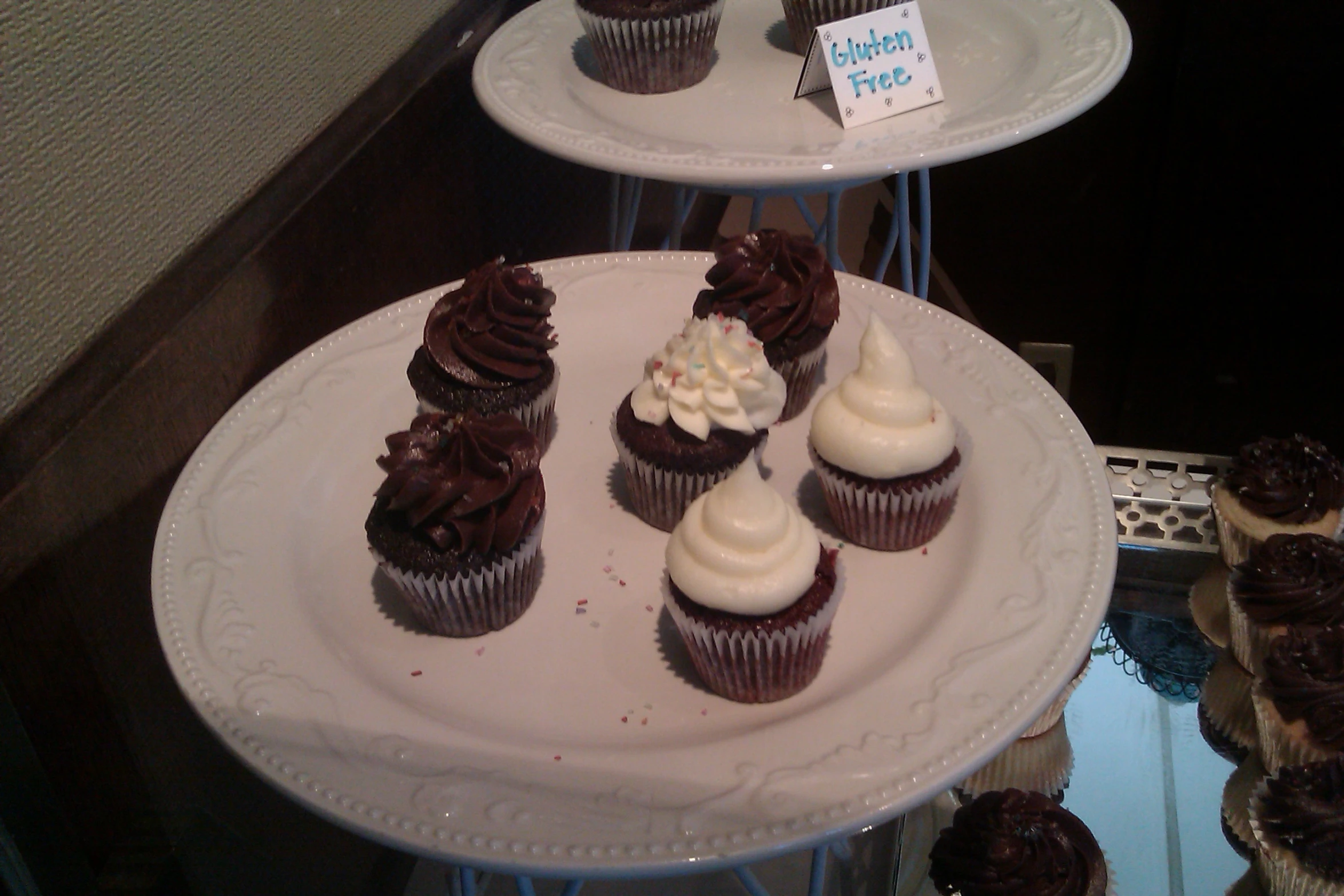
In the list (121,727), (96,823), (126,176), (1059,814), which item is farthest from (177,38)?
(1059,814)

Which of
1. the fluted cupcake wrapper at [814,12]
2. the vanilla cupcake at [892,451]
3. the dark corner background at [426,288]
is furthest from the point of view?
the fluted cupcake wrapper at [814,12]

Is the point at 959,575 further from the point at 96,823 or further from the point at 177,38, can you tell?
the point at 177,38

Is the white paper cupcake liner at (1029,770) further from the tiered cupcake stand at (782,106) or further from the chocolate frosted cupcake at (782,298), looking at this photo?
the tiered cupcake stand at (782,106)

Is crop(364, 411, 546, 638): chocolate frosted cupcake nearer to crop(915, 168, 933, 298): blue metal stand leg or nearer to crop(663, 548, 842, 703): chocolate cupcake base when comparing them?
crop(663, 548, 842, 703): chocolate cupcake base

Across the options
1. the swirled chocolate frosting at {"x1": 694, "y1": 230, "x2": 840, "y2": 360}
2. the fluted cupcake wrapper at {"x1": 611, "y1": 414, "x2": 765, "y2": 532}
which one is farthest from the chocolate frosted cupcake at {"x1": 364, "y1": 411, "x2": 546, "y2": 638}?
the swirled chocolate frosting at {"x1": 694, "y1": 230, "x2": 840, "y2": 360}

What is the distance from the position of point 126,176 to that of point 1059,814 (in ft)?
5.52

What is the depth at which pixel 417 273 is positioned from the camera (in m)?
2.19

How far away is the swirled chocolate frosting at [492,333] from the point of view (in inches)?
63.1

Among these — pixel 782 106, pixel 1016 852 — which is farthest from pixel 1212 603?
pixel 782 106

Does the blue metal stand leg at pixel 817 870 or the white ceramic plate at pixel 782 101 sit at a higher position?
the white ceramic plate at pixel 782 101

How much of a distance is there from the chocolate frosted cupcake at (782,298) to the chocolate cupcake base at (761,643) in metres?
0.46

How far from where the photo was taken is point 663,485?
1539 millimetres

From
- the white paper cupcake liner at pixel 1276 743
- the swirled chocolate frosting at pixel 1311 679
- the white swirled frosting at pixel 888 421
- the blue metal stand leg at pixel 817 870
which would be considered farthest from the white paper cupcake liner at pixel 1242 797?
the white swirled frosting at pixel 888 421

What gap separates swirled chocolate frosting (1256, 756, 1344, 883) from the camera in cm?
167
